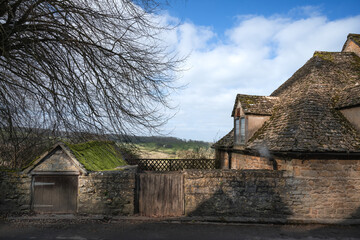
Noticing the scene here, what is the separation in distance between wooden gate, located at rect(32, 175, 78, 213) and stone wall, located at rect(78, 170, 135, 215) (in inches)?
14.2

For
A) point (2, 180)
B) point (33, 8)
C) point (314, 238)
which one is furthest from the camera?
point (2, 180)

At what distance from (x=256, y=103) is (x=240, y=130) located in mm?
1572

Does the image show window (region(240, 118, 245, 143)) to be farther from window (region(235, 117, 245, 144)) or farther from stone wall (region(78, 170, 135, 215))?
stone wall (region(78, 170, 135, 215))

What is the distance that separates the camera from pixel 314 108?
10383mm

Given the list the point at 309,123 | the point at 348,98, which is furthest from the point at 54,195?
the point at 348,98

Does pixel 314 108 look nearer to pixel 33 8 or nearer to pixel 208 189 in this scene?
pixel 208 189

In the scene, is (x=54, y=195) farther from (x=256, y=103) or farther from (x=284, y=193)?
(x=256, y=103)

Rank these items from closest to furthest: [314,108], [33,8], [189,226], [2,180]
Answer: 1. [33,8]
2. [189,226]
3. [2,180]
4. [314,108]

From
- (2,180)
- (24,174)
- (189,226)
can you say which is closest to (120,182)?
(189,226)

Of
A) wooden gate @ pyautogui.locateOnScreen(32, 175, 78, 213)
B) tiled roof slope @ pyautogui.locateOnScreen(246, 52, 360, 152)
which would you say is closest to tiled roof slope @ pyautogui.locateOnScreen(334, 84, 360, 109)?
tiled roof slope @ pyautogui.locateOnScreen(246, 52, 360, 152)

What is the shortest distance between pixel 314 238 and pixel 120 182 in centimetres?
654

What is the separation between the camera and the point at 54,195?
345 inches

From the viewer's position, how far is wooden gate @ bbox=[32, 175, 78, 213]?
872 cm

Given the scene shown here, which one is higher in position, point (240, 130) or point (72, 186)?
point (240, 130)
